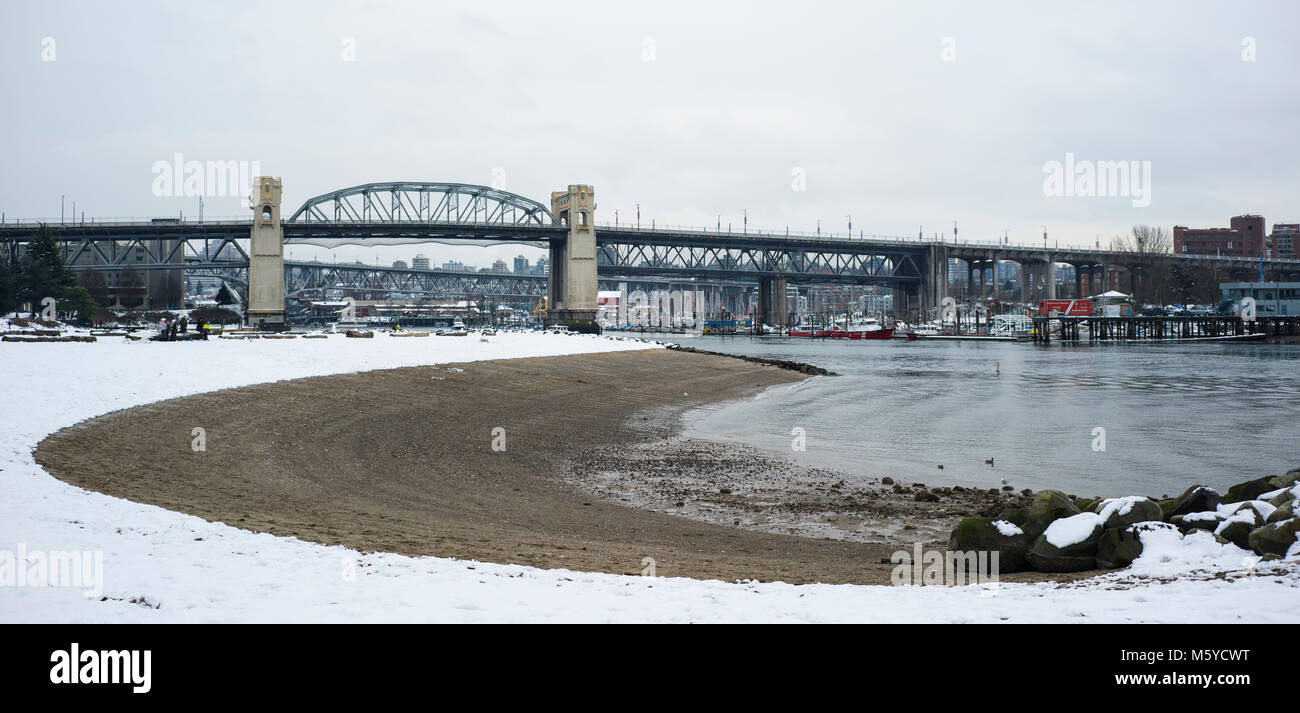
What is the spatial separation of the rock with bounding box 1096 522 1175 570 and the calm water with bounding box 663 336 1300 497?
8.97 meters

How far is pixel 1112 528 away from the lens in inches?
446

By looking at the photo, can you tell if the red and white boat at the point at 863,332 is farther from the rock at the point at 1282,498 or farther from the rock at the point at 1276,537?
the rock at the point at 1276,537

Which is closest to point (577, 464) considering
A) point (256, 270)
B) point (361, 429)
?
point (361, 429)

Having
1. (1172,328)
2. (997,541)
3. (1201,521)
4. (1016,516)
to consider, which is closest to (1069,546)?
(997,541)

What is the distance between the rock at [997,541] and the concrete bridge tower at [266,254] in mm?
118036

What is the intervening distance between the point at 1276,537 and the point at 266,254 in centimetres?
13009

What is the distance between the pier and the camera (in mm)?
137375

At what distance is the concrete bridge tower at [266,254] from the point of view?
121625 millimetres

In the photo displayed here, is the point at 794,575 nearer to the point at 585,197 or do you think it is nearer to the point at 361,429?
the point at 361,429

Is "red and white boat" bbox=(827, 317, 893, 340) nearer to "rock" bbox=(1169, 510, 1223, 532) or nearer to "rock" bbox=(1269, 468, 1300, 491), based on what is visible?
"rock" bbox=(1269, 468, 1300, 491)

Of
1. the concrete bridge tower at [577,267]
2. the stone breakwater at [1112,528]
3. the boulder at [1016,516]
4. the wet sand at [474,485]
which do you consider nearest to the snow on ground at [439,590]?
the stone breakwater at [1112,528]

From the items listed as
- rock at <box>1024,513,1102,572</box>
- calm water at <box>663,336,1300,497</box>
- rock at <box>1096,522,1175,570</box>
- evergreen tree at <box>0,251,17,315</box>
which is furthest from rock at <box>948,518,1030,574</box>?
evergreen tree at <box>0,251,17,315</box>

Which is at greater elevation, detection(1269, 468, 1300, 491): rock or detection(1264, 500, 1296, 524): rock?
detection(1264, 500, 1296, 524): rock
